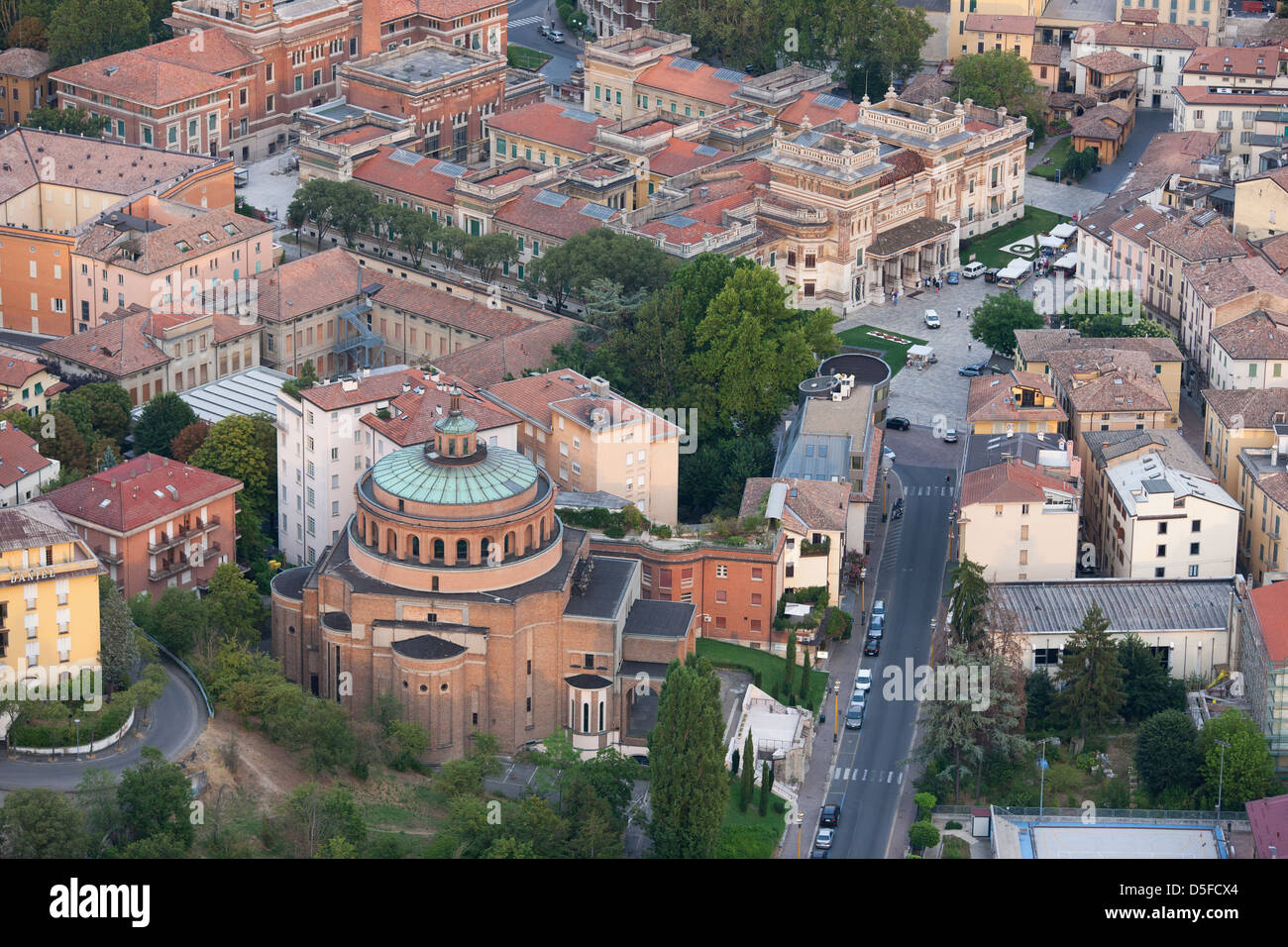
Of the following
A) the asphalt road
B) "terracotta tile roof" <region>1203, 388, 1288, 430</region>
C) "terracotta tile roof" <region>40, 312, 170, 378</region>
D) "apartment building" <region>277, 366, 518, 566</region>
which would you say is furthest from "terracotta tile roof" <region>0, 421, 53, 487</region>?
"terracotta tile roof" <region>1203, 388, 1288, 430</region>

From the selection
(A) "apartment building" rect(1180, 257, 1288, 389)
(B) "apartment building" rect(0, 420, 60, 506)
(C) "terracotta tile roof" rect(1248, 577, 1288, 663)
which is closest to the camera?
(C) "terracotta tile roof" rect(1248, 577, 1288, 663)

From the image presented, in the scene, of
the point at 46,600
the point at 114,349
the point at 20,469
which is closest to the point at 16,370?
the point at 114,349

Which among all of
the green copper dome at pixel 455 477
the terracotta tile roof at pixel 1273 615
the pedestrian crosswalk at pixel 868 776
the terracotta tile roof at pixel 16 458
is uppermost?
the green copper dome at pixel 455 477

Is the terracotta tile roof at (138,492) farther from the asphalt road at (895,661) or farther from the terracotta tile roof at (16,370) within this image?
the asphalt road at (895,661)

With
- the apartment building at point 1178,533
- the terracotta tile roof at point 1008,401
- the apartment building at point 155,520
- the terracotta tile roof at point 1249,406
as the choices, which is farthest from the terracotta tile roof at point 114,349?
the terracotta tile roof at point 1249,406

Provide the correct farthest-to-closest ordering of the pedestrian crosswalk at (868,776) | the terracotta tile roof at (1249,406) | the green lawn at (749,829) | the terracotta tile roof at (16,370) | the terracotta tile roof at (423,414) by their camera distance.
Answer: the terracotta tile roof at (16,370)
the terracotta tile roof at (1249,406)
the terracotta tile roof at (423,414)
the pedestrian crosswalk at (868,776)
the green lawn at (749,829)

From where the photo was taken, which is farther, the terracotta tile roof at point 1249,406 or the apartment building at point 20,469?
the terracotta tile roof at point 1249,406

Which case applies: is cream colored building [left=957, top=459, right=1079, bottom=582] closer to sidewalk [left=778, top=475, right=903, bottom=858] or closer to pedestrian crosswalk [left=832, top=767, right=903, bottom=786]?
sidewalk [left=778, top=475, right=903, bottom=858]
